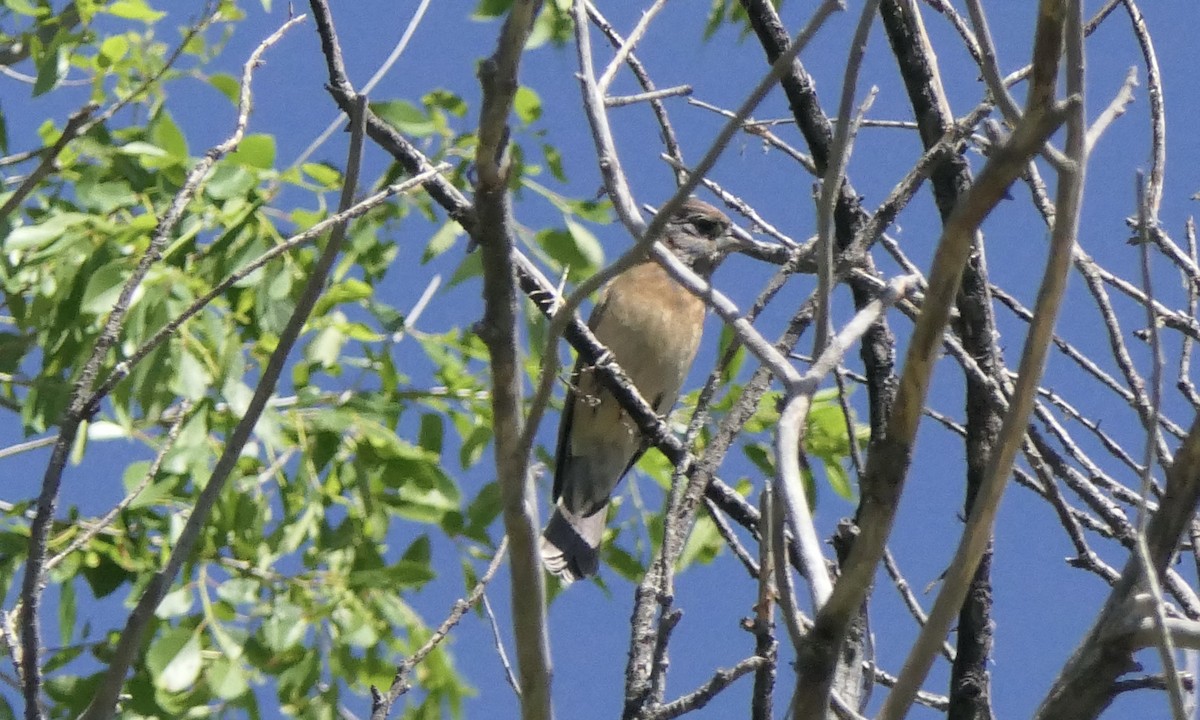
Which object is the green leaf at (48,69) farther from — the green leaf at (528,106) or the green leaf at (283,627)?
the green leaf at (283,627)

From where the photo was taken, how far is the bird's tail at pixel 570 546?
5.05m

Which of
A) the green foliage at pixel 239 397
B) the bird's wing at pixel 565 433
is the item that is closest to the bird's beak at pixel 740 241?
the green foliage at pixel 239 397

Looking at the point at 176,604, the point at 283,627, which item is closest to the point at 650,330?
the point at 283,627

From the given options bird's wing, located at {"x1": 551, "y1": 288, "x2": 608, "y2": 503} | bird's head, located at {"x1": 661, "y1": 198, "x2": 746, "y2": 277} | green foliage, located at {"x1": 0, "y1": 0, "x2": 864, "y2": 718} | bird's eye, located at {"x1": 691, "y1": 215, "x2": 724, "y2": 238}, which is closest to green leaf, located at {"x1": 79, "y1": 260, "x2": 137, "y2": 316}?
green foliage, located at {"x1": 0, "y1": 0, "x2": 864, "y2": 718}

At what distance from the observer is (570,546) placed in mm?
5281

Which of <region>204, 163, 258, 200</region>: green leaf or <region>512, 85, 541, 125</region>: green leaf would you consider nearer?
<region>204, 163, 258, 200</region>: green leaf

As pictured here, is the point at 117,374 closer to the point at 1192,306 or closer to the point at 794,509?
the point at 794,509

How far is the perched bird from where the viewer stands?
5.79m

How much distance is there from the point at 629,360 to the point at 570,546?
2.84 ft

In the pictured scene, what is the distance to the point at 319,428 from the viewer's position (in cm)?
420

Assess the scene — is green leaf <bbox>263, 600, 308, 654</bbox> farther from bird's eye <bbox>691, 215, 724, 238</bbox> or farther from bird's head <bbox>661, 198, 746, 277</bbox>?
bird's eye <bbox>691, 215, 724, 238</bbox>

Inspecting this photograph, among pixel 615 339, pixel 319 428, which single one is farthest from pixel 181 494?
pixel 615 339

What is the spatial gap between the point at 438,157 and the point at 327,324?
0.64m

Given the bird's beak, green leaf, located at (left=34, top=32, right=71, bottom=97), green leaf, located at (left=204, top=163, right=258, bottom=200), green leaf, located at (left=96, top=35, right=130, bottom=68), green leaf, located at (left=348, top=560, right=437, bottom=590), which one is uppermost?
green leaf, located at (left=96, top=35, right=130, bottom=68)
